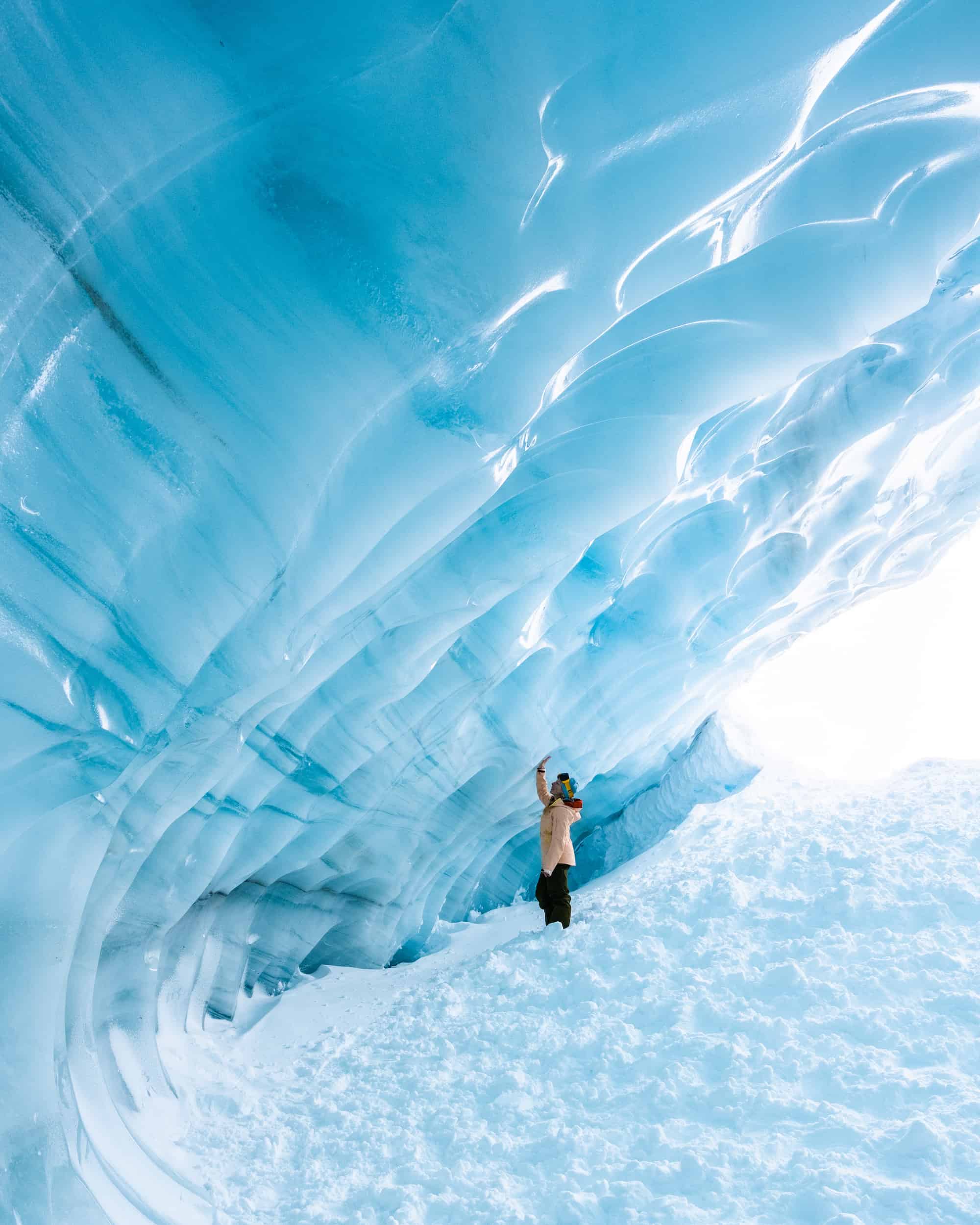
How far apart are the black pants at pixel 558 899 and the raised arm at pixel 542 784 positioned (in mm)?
454

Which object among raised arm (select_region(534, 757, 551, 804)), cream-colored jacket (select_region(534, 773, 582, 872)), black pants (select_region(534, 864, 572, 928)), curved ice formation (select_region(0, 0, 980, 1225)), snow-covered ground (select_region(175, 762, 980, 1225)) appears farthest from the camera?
raised arm (select_region(534, 757, 551, 804))

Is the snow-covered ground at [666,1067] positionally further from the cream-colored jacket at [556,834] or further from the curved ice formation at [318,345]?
the curved ice formation at [318,345]

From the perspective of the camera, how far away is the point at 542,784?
5.55 metres

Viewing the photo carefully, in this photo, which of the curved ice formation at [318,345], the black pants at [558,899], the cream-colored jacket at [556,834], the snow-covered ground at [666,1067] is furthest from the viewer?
the cream-colored jacket at [556,834]

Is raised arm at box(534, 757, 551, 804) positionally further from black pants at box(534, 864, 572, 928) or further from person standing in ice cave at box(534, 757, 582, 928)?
black pants at box(534, 864, 572, 928)

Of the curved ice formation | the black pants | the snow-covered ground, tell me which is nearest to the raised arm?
the black pants

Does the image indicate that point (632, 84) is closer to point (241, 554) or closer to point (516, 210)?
point (516, 210)

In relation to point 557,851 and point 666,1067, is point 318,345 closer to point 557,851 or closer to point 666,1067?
point 666,1067

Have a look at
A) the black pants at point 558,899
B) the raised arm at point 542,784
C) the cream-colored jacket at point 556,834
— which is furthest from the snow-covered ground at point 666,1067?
the raised arm at point 542,784

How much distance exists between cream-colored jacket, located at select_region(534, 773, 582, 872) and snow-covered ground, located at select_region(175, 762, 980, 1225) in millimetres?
348

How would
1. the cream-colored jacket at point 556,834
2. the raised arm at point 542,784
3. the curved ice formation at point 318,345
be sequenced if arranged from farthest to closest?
1. the raised arm at point 542,784
2. the cream-colored jacket at point 556,834
3. the curved ice formation at point 318,345

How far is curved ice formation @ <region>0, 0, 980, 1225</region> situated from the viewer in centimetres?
179

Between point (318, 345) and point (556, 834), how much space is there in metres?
3.59

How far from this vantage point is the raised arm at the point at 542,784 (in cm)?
538
